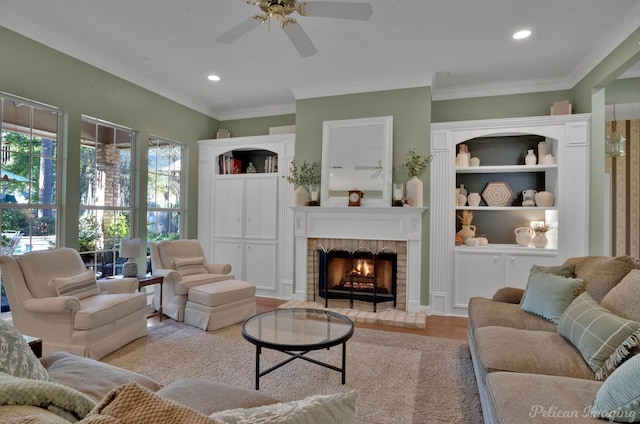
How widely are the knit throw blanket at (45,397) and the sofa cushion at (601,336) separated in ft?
7.08

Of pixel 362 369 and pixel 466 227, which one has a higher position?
pixel 466 227

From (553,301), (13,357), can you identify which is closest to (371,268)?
(553,301)

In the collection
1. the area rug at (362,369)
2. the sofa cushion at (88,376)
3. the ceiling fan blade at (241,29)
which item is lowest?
the area rug at (362,369)

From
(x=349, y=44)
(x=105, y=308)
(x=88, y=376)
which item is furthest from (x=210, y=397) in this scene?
(x=349, y=44)

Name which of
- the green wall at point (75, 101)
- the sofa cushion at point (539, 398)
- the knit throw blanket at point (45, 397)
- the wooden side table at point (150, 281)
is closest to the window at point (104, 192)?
the green wall at point (75, 101)

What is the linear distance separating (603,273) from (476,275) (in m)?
1.90

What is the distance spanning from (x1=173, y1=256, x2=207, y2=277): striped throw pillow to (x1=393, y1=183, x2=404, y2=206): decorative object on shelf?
2566 mm

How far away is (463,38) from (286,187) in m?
2.88

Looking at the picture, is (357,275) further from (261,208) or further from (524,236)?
(524,236)

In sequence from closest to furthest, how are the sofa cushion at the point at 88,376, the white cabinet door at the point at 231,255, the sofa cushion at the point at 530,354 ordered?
1. the sofa cushion at the point at 88,376
2. the sofa cushion at the point at 530,354
3. the white cabinet door at the point at 231,255

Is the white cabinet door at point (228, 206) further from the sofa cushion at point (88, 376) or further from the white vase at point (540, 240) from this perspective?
the white vase at point (540, 240)

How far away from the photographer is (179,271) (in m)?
4.10

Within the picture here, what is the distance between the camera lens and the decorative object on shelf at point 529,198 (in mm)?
4217

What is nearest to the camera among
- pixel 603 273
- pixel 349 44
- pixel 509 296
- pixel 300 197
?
pixel 603 273
